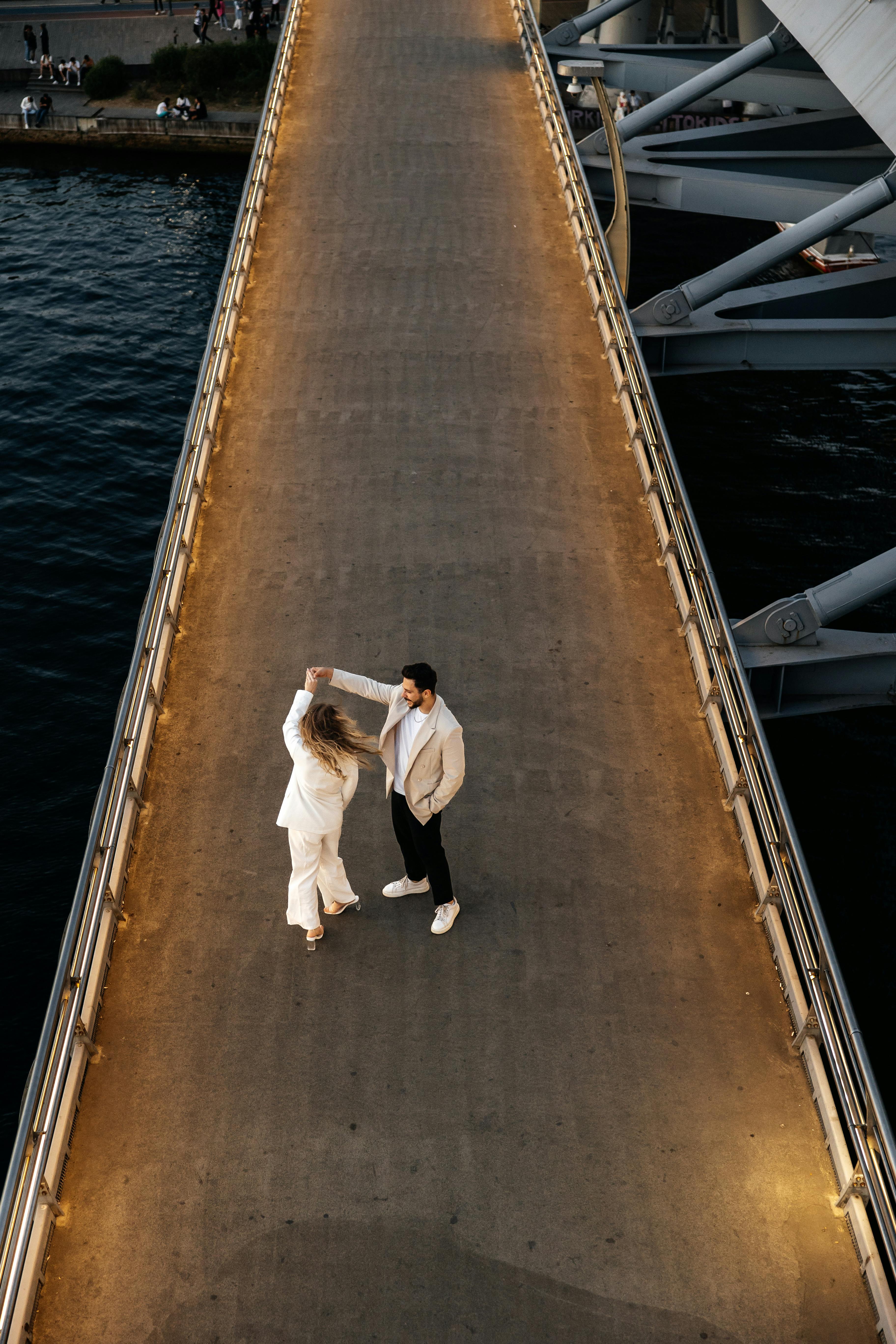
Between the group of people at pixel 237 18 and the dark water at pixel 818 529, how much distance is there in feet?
72.4

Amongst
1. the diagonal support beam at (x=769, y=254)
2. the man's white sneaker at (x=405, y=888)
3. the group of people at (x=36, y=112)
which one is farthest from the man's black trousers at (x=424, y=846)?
the group of people at (x=36, y=112)

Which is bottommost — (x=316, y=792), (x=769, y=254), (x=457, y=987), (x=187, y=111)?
(x=457, y=987)

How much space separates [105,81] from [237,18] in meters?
7.60

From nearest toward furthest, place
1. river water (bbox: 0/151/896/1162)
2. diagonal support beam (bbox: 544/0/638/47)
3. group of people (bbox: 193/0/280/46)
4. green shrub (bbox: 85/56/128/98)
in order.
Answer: river water (bbox: 0/151/896/1162), diagonal support beam (bbox: 544/0/638/47), green shrub (bbox: 85/56/128/98), group of people (bbox: 193/0/280/46)

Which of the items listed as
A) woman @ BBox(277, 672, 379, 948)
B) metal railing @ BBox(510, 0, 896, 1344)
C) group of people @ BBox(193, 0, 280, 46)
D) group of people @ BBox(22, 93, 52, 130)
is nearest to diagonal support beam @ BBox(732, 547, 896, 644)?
metal railing @ BBox(510, 0, 896, 1344)

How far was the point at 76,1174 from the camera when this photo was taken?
21.9 feet

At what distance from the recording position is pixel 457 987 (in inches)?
300

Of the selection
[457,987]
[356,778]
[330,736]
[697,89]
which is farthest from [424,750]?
[697,89]

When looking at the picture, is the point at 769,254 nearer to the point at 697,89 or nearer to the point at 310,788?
the point at 697,89

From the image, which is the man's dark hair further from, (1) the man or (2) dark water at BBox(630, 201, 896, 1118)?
(2) dark water at BBox(630, 201, 896, 1118)

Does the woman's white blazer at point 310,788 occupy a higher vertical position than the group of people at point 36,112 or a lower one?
lower

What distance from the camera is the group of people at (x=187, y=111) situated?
39.5 m

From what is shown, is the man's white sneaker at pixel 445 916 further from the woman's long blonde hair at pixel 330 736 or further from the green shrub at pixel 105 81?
the green shrub at pixel 105 81

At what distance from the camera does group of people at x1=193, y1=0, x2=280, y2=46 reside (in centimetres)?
4450
